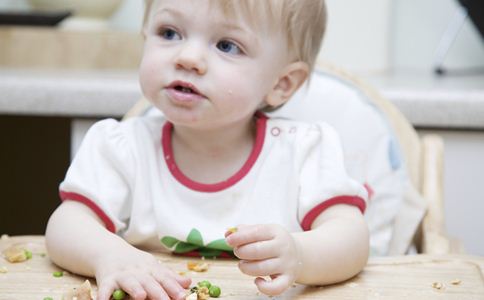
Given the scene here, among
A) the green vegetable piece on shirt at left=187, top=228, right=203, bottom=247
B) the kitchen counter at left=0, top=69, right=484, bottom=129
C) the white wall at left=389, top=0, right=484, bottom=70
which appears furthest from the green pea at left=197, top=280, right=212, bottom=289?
the white wall at left=389, top=0, right=484, bottom=70

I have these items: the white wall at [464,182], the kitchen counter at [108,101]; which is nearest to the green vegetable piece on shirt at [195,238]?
the kitchen counter at [108,101]

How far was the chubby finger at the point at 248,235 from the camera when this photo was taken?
0.70 m

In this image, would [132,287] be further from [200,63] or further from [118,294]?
[200,63]

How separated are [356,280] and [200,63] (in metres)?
0.27

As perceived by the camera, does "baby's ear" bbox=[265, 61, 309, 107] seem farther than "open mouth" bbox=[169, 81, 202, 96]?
Yes

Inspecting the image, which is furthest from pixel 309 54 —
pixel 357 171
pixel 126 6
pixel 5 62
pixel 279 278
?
pixel 126 6

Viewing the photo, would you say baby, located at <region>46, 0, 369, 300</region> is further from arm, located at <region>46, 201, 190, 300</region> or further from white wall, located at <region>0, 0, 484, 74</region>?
white wall, located at <region>0, 0, 484, 74</region>

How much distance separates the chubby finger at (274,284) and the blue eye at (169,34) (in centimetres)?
30

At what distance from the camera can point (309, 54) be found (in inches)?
39.4

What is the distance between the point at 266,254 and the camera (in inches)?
28.6

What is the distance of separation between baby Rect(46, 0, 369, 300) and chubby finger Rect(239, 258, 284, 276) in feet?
0.14

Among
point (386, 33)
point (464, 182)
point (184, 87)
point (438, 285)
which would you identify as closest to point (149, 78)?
point (184, 87)

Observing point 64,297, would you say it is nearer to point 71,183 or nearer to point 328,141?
point 71,183

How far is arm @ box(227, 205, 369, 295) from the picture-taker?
72 cm
